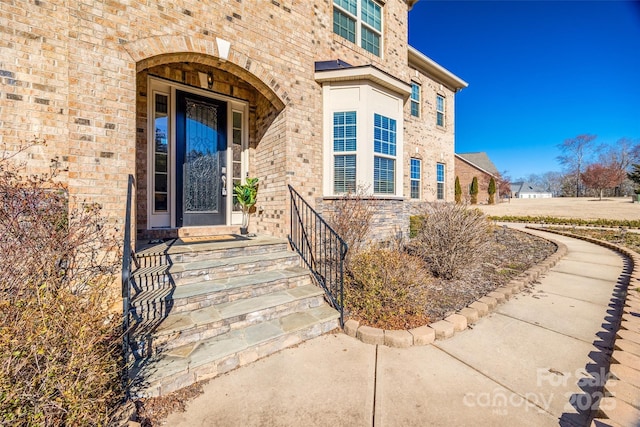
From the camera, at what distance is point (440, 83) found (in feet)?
40.4

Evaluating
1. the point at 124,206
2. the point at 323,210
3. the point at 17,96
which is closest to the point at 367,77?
the point at 323,210

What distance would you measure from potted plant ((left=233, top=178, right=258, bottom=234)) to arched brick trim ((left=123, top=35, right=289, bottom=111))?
1588mm

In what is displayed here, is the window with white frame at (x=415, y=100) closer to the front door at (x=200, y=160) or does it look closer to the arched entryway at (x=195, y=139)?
the arched entryway at (x=195, y=139)

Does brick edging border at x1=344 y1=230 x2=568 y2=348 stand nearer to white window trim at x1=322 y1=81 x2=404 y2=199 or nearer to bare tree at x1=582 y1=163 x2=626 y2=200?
white window trim at x1=322 y1=81 x2=404 y2=199

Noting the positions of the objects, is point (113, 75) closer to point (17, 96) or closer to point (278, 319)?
point (17, 96)

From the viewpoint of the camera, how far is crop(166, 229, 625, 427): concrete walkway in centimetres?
192

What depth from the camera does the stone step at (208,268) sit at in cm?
311

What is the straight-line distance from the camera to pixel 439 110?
489 inches

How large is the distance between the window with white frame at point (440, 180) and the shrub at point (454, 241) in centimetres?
780

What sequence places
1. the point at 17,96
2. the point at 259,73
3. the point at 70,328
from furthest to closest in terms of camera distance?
1. the point at 259,73
2. the point at 17,96
3. the point at 70,328

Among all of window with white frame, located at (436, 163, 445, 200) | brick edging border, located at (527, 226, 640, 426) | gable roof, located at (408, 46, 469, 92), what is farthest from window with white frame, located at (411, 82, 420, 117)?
brick edging border, located at (527, 226, 640, 426)

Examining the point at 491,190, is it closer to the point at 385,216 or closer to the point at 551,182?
the point at 385,216

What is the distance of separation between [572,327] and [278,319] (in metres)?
3.42

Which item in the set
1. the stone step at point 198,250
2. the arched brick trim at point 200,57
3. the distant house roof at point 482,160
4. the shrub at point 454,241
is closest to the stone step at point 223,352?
the stone step at point 198,250
